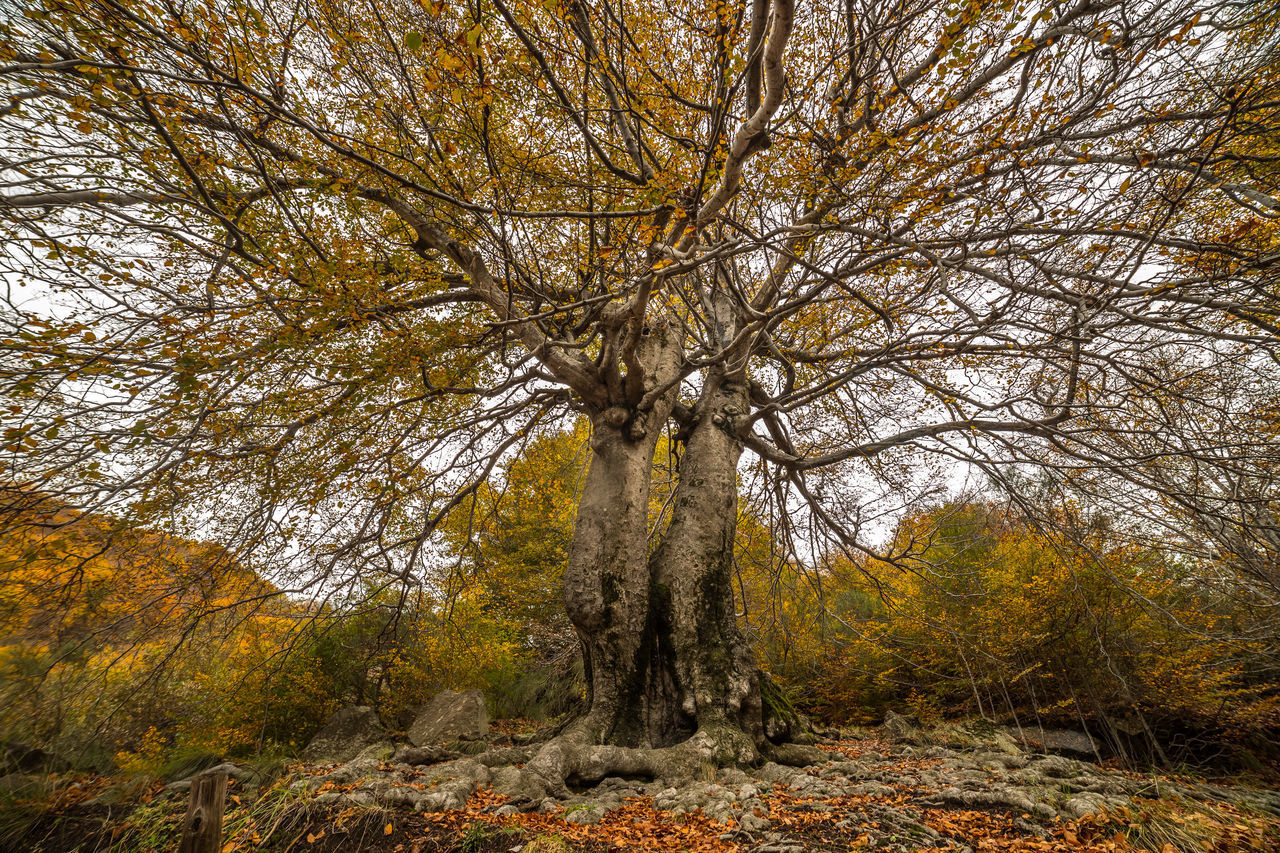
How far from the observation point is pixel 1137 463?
3.74 meters

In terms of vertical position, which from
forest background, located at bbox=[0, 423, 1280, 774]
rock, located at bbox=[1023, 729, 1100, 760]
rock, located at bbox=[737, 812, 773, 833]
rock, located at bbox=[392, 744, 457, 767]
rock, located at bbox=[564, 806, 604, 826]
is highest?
forest background, located at bbox=[0, 423, 1280, 774]

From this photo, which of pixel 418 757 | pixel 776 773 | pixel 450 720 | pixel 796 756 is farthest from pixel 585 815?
pixel 450 720

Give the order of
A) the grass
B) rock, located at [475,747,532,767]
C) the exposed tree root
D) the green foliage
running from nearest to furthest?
Result: the grass → the exposed tree root → rock, located at [475,747,532,767] → the green foliage

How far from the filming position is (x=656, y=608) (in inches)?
197

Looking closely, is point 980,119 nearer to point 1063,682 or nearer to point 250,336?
point 250,336

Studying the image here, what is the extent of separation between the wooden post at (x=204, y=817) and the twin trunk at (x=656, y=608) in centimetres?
264

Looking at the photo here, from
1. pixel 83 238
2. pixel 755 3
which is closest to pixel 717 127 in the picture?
pixel 755 3

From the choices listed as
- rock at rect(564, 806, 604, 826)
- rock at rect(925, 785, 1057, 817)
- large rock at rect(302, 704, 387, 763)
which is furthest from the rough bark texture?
large rock at rect(302, 704, 387, 763)

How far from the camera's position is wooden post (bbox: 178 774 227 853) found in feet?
6.71

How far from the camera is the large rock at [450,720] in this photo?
19.5ft

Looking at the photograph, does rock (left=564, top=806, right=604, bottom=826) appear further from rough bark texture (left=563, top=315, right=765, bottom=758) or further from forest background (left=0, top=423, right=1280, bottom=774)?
forest background (left=0, top=423, right=1280, bottom=774)

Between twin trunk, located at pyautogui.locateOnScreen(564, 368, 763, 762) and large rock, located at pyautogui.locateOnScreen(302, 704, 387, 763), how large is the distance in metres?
3.18

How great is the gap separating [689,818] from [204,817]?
2.40 metres

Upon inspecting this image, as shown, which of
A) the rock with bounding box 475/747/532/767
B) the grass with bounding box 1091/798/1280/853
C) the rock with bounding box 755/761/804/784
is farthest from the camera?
the rock with bounding box 475/747/532/767
